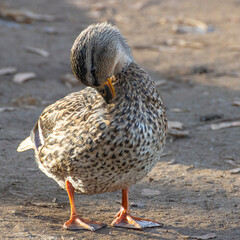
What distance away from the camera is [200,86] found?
7.38 m

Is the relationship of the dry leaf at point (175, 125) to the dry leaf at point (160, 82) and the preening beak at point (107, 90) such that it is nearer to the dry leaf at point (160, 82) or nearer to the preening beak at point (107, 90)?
the dry leaf at point (160, 82)

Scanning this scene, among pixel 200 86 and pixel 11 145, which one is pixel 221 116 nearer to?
pixel 200 86

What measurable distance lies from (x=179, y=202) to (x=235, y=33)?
243 inches

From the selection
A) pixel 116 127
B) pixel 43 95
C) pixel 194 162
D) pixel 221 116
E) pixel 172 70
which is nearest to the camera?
pixel 116 127

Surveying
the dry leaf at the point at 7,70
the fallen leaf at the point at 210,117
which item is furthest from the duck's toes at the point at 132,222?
the dry leaf at the point at 7,70

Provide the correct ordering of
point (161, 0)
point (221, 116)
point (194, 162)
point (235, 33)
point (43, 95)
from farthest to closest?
point (161, 0) < point (235, 33) < point (43, 95) < point (221, 116) < point (194, 162)

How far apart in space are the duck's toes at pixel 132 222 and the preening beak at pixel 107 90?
1.02m

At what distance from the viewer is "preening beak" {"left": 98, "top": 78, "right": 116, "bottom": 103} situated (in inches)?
139

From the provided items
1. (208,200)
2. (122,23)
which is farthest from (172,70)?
(208,200)

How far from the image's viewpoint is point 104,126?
11.6 feet

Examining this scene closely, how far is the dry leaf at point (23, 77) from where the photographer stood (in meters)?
7.32

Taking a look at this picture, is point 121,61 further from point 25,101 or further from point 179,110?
point 25,101

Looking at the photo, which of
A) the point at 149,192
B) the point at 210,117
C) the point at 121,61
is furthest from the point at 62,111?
the point at 210,117

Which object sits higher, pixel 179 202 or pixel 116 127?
pixel 116 127
